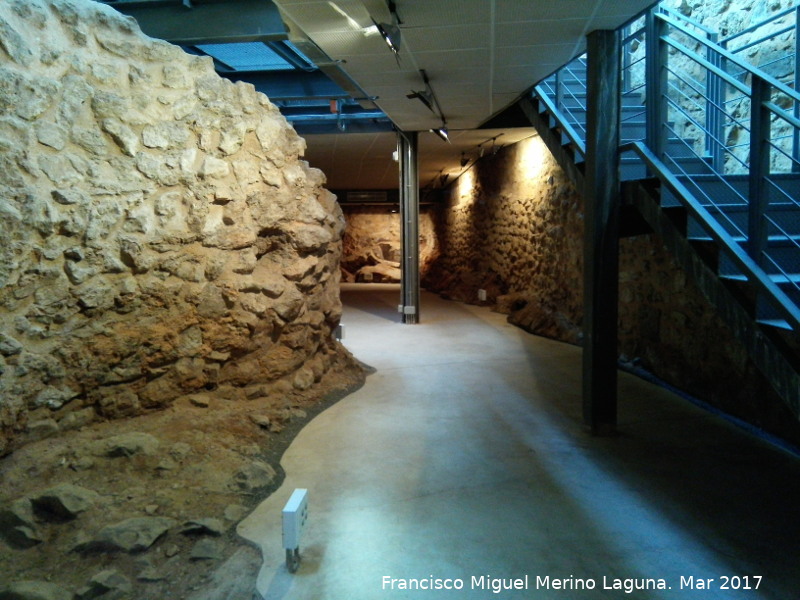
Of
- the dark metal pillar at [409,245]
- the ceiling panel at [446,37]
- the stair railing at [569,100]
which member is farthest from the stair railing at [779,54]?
the dark metal pillar at [409,245]

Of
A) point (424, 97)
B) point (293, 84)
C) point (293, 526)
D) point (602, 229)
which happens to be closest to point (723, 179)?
point (602, 229)

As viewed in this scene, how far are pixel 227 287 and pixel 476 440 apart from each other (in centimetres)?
212

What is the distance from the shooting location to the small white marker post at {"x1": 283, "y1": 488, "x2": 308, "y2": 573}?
7.24ft

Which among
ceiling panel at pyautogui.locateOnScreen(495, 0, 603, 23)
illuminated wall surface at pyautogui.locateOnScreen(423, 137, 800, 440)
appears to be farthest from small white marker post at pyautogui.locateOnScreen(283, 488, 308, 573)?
illuminated wall surface at pyautogui.locateOnScreen(423, 137, 800, 440)

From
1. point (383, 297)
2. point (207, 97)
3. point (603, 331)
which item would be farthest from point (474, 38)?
point (383, 297)

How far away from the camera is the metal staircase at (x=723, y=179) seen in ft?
8.38

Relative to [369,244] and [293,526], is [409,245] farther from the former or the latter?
[369,244]

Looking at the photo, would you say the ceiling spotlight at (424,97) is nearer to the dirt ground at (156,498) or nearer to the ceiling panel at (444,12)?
the ceiling panel at (444,12)

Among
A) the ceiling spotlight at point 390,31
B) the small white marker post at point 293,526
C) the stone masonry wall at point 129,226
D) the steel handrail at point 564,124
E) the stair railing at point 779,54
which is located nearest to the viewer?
the small white marker post at point 293,526

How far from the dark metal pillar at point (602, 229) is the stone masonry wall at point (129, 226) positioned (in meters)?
2.33

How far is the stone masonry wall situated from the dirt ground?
6.9 inches

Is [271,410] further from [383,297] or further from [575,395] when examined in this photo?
[383,297]

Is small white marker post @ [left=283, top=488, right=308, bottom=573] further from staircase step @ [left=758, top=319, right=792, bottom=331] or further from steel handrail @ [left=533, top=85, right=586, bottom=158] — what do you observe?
steel handrail @ [left=533, top=85, right=586, bottom=158]

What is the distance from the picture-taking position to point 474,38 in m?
4.08
